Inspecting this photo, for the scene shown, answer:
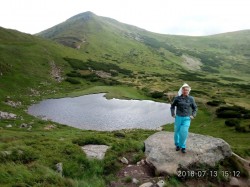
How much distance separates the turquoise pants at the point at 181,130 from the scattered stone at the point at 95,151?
4.50 metres

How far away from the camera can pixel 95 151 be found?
1664cm

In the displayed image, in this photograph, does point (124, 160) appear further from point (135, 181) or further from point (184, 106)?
point (184, 106)

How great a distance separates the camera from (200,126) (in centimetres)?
4403

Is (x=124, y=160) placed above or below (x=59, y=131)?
above

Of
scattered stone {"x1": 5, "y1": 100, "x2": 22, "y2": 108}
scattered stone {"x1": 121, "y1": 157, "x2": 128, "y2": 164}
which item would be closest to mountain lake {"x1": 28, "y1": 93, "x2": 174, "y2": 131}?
scattered stone {"x1": 5, "y1": 100, "x2": 22, "y2": 108}

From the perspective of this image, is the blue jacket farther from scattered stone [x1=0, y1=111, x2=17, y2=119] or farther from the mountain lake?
scattered stone [x1=0, y1=111, x2=17, y2=119]

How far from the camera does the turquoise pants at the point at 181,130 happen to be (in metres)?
14.9

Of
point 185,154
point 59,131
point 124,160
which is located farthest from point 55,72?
point 185,154

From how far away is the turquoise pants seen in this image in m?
14.9

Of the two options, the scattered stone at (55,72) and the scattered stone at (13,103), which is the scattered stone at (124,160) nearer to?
the scattered stone at (13,103)

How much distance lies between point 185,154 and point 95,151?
18.0 ft

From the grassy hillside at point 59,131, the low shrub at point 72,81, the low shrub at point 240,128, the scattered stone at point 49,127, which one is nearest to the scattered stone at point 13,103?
the grassy hillside at point 59,131

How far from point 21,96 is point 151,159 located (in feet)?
160

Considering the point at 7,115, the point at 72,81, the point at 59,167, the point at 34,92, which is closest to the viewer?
the point at 59,167
